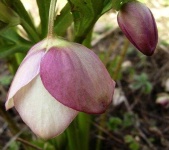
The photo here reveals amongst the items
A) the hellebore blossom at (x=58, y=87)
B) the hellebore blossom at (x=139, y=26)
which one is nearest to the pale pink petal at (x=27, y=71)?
the hellebore blossom at (x=58, y=87)

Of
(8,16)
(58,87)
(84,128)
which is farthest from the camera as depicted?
(84,128)

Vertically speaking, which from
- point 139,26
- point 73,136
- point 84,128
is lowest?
point 84,128

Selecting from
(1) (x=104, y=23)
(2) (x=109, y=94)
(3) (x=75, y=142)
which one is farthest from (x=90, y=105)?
(1) (x=104, y=23)

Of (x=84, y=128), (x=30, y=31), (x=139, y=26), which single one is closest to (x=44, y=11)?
(x=30, y=31)

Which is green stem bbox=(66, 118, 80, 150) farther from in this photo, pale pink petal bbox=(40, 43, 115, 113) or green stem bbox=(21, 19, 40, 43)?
pale pink petal bbox=(40, 43, 115, 113)

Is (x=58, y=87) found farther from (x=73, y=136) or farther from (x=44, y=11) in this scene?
(x=73, y=136)

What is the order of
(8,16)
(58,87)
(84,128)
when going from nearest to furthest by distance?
(58,87)
(8,16)
(84,128)
